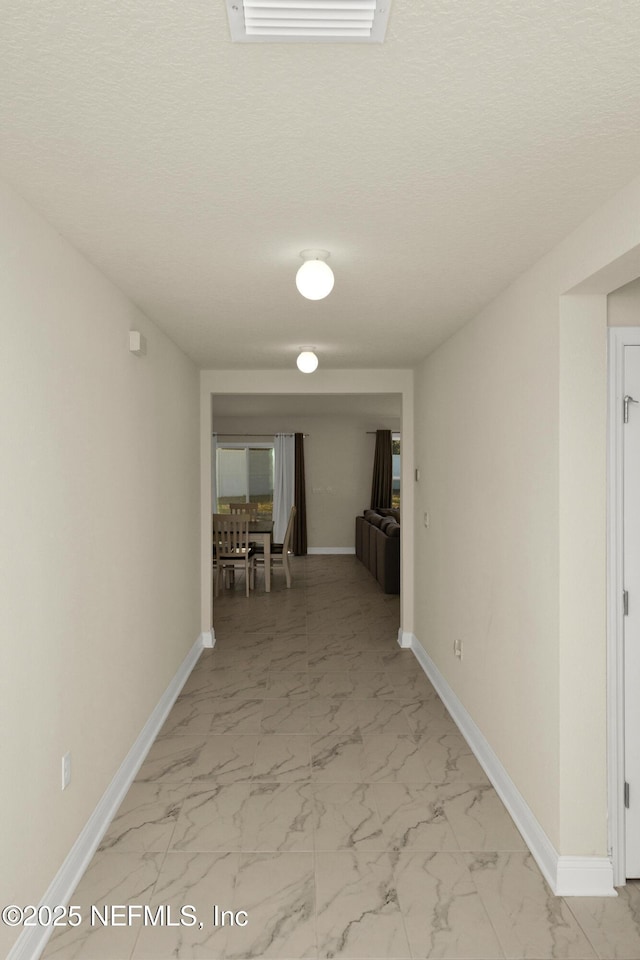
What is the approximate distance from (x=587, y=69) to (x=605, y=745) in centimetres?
213

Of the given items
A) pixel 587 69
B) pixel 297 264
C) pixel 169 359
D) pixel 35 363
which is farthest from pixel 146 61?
pixel 169 359

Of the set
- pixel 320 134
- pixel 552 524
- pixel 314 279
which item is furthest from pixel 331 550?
pixel 320 134

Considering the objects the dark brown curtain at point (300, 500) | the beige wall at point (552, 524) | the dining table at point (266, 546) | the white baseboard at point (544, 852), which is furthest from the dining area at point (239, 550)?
the beige wall at point (552, 524)

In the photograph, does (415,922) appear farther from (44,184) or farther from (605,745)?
(44,184)

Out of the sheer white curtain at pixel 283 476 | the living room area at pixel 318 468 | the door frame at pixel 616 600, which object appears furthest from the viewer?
the sheer white curtain at pixel 283 476

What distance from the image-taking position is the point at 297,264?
2.57m

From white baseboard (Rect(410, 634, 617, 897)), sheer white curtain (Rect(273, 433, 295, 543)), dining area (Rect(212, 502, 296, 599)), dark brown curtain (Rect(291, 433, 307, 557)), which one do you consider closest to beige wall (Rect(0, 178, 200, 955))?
white baseboard (Rect(410, 634, 617, 897))

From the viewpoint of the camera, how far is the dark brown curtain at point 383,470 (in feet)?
36.9

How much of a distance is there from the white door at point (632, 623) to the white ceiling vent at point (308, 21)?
1619mm

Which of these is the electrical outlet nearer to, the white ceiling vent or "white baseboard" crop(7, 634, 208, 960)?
"white baseboard" crop(7, 634, 208, 960)

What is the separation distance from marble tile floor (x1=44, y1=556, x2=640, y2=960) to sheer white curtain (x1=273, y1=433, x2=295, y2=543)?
7129 mm

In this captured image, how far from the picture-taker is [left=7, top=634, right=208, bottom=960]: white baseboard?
6.33ft

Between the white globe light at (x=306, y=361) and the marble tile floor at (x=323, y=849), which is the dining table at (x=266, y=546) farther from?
the white globe light at (x=306, y=361)

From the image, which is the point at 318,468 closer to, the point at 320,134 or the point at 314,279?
the point at 314,279
